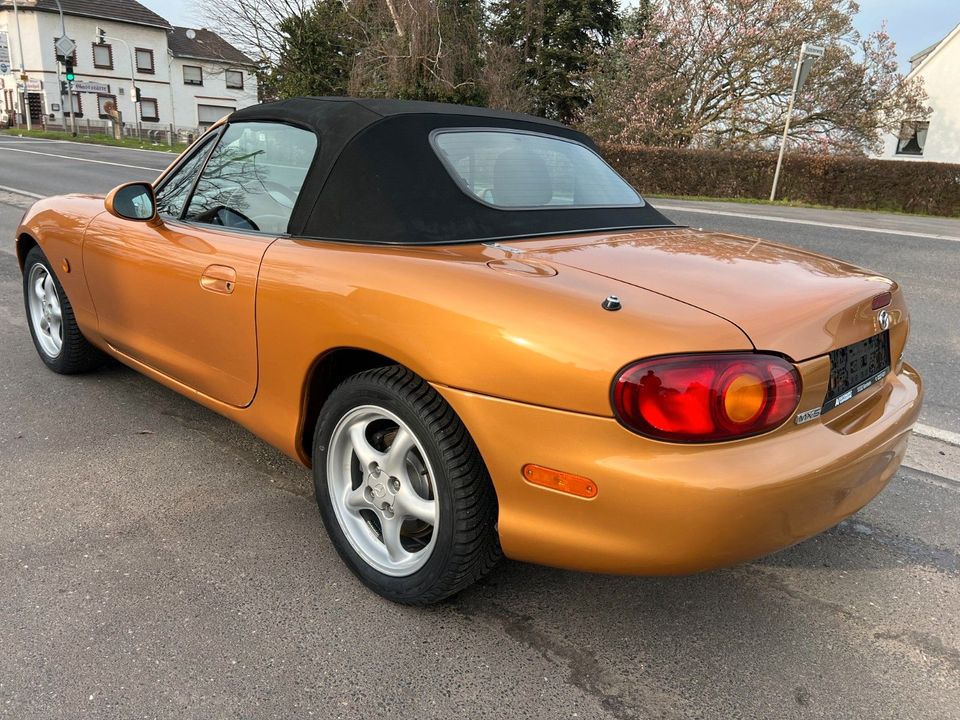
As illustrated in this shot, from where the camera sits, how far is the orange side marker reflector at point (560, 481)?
1845mm

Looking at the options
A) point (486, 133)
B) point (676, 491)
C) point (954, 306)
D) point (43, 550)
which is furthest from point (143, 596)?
point (954, 306)

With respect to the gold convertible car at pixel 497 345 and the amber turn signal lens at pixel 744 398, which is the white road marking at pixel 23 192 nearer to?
the gold convertible car at pixel 497 345

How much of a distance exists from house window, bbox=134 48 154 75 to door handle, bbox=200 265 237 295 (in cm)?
6234

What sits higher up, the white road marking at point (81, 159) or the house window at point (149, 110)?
the house window at point (149, 110)

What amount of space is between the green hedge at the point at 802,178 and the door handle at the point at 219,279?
15.9 meters

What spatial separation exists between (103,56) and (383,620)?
6238cm

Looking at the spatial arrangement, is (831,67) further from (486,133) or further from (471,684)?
(471,684)

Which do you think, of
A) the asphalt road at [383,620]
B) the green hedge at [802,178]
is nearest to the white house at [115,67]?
the green hedge at [802,178]

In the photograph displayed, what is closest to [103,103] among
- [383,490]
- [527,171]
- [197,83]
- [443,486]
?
[197,83]

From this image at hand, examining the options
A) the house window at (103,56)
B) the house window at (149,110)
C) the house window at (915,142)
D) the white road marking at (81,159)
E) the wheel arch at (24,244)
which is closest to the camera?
the wheel arch at (24,244)

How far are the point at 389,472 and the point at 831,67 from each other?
24366 mm

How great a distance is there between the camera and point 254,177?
9.68 feet

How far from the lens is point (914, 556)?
2.68 m

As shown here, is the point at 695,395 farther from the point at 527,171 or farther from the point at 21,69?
the point at 21,69
